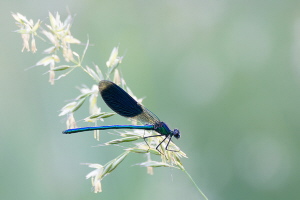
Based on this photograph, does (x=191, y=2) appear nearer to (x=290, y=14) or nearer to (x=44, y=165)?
(x=290, y=14)

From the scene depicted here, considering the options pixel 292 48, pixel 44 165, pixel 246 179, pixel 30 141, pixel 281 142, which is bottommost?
pixel 246 179

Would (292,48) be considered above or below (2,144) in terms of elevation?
above

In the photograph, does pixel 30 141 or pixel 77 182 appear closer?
pixel 77 182

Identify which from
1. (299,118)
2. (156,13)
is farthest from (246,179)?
(156,13)

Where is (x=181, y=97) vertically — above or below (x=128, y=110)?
above

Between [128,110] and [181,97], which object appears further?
[181,97]

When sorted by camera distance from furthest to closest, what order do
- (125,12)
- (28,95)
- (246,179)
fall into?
1. (125,12)
2. (28,95)
3. (246,179)
